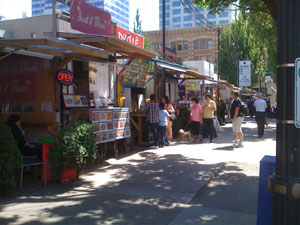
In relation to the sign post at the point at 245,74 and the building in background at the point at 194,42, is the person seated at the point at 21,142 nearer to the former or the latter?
the sign post at the point at 245,74

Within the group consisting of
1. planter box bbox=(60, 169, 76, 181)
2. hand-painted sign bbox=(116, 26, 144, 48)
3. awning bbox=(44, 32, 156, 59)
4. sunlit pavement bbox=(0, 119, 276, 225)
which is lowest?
sunlit pavement bbox=(0, 119, 276, 225)

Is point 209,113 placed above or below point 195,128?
above

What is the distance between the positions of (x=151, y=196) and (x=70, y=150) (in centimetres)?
172

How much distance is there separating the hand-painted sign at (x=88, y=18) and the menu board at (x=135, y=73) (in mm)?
3097

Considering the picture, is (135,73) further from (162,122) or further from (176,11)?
(176,11)

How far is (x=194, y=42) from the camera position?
56688 millimetres

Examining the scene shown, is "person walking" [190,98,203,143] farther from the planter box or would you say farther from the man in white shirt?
the planter box

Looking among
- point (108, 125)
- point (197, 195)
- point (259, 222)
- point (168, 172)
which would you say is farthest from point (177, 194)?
point (108, 125)

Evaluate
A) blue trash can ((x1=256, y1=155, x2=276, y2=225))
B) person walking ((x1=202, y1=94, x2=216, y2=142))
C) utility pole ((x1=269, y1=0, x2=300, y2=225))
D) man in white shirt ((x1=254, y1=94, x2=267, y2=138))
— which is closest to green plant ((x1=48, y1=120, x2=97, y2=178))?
blue trash can ((x1=256, y1=155, x2=276, y2=225))

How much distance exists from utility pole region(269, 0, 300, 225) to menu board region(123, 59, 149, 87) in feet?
30.9

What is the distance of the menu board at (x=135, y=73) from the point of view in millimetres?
12355

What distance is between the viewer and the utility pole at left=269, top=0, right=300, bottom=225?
2660mm

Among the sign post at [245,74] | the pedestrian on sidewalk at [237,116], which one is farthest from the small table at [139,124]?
the sign post at [245,74]

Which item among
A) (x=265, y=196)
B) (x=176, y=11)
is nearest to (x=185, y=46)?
(x=265, y=196)
